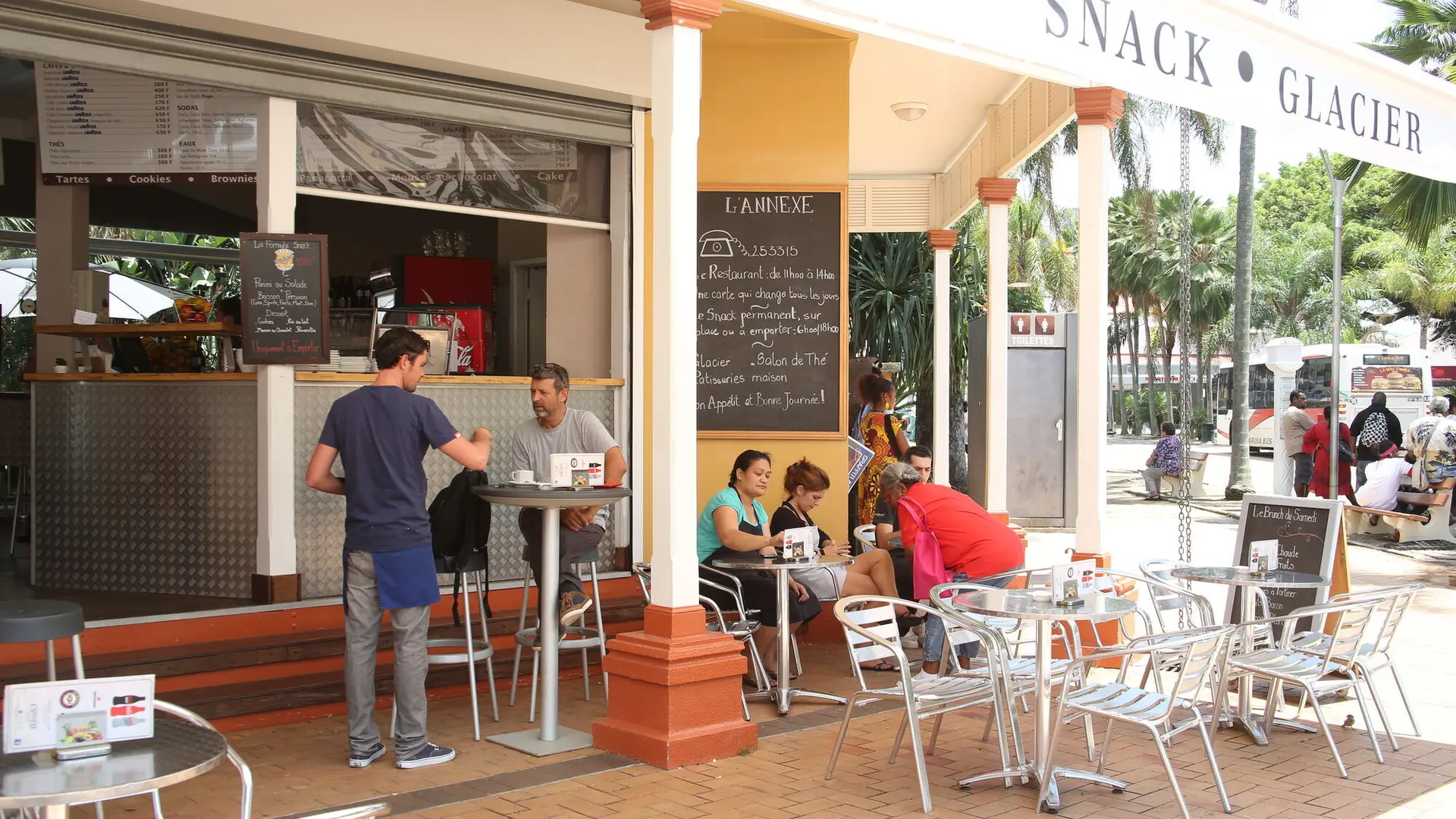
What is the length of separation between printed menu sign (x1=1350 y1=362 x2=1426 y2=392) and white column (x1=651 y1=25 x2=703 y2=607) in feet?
68.3

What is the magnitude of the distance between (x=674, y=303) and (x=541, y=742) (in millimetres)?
1891

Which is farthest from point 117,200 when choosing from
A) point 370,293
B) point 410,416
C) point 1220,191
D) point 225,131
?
point 1220,191

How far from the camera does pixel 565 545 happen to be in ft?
18.2

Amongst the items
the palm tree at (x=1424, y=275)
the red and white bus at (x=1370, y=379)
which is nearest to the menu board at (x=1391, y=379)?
the red and white bus at (x=1370, y=379)

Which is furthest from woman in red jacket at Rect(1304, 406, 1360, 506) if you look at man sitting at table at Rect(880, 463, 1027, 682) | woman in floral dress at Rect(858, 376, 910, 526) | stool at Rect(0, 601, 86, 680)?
stool at Rect(0, 601, 86, 680)

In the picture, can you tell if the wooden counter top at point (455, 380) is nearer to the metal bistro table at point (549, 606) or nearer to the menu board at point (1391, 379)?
the metal bistro table at point (549, 606)

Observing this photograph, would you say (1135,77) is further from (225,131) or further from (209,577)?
(209,577)

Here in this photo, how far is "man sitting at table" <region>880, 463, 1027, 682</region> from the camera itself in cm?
545

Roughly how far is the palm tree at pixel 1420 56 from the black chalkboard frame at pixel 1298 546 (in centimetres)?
838

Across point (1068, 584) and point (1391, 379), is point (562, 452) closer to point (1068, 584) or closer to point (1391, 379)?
point (1068, 584)

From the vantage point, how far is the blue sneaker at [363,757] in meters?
4.62

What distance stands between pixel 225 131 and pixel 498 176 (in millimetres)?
1509

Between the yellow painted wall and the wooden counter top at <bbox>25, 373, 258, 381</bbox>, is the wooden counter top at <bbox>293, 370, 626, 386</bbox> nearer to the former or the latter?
the wooden counter top at <bbox>25, 373, 258, 381</bbox>

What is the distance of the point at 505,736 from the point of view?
5051 millimetres
